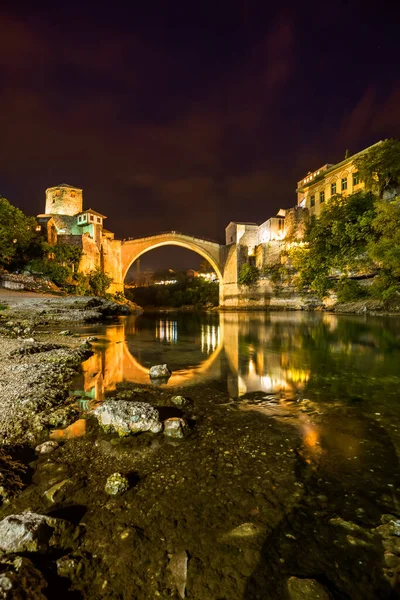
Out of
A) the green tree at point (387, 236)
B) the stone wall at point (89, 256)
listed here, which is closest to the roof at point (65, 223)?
the stone wall at point (89, 256)

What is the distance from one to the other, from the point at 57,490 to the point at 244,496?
1783mm

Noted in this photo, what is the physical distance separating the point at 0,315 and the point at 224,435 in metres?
18.4

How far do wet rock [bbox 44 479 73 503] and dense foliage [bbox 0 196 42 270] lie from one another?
31757mm

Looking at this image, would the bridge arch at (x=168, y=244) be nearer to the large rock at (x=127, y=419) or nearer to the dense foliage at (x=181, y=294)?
the dense foliage at (x=181, y=294)

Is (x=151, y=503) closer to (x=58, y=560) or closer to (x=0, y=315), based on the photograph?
(x=58, y=560)

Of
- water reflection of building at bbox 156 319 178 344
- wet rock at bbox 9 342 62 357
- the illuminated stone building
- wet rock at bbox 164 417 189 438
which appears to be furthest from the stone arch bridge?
wet rock at bbox 164 417 189 438

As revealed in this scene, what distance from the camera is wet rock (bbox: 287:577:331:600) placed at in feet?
5.75

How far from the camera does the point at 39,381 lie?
5.57 m

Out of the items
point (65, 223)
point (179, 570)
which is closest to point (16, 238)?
point (65, 223)

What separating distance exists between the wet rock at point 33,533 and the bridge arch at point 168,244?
45.8m

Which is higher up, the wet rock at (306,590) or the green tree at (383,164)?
the green tree at (383,164)

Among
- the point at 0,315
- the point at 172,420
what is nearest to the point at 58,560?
the point at 172,420

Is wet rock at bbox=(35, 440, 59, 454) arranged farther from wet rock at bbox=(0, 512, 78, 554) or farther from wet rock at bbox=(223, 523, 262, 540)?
wet rock at bbox=(223, 523, 262, 540)

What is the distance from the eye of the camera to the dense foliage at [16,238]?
28672mm
